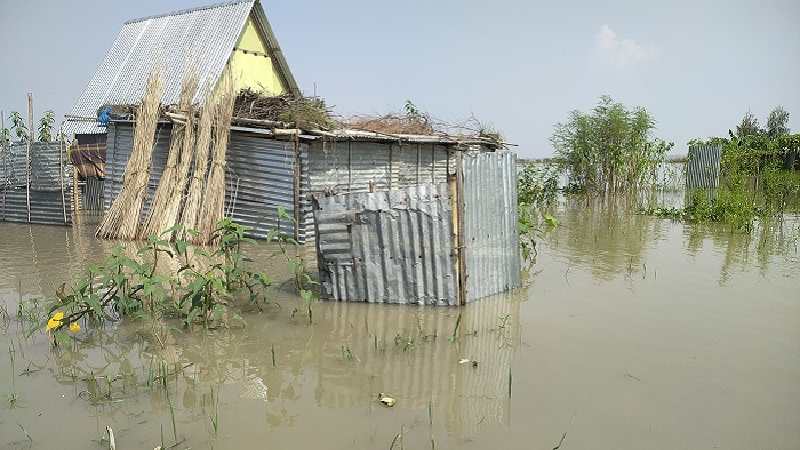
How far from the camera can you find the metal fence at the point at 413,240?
17.9ft

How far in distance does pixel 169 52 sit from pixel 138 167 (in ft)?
30.2

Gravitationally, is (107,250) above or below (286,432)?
above

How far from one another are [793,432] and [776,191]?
13069 mm

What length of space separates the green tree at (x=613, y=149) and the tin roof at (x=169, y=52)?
33.1 feet

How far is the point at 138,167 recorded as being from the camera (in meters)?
9.28

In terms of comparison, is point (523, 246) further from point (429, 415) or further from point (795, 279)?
point (429, 415)

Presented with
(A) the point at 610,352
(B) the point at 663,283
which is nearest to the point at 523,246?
(B) the point at 663,283

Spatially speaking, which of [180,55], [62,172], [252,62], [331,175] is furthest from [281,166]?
[180,55]

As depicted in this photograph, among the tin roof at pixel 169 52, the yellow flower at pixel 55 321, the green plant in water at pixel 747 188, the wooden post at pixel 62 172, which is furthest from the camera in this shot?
the tin roof at pixel 169 52

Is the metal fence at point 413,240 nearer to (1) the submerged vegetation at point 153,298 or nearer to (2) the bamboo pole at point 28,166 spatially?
(1) the submerged vegetation at point 153,298

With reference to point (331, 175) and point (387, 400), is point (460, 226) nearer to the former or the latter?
point (387, 400)

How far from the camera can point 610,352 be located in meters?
4.41

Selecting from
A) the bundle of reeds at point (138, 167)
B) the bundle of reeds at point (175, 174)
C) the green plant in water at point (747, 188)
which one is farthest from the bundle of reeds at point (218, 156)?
the green plant in water at point (747, 188)

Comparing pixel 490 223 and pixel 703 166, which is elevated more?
pixel 703 166
